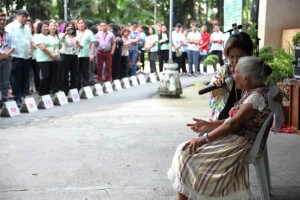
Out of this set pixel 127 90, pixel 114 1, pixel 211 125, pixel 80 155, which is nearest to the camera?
pixel 211 125

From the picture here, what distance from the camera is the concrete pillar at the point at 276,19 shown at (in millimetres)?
9359

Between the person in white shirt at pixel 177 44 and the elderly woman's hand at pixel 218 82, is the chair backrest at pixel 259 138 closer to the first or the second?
the elderly woman's hand at pixel 218 82

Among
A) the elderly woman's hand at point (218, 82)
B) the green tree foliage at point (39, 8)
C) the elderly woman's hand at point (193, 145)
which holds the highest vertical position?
the green tree foliage at point (39, 8)

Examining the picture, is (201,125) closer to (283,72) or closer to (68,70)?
(283,72)

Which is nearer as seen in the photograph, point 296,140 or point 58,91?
point 296,140

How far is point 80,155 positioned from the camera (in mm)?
5750

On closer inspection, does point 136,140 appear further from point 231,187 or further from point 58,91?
point 58,91

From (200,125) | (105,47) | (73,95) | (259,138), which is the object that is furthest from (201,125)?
(105,47)

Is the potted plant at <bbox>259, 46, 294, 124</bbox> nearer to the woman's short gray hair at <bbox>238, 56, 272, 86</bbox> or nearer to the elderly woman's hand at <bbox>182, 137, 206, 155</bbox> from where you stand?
the woman's short gray hair at <bbox>238, 56, 272, 86</bbox>

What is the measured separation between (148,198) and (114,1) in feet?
76.6

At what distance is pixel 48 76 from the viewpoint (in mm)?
10000

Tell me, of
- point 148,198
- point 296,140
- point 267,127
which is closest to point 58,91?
point 296,140

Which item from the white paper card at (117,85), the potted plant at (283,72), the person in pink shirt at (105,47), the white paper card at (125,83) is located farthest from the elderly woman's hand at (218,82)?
the white paper card at (125,83)

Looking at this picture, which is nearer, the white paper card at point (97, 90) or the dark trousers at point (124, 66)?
the white paper card at point (97, 90)
